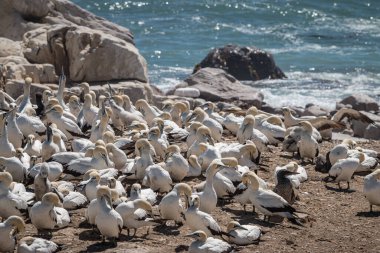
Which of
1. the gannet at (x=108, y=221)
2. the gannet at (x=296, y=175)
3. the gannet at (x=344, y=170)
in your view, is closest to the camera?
the gannet at (x=108, y=221)

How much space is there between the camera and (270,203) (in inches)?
467

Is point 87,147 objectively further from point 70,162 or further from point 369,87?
point 369,87

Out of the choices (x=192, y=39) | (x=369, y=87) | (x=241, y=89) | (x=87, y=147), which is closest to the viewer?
(x=87, y=147)

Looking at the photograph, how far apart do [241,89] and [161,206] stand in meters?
14.1

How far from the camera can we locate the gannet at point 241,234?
1087 centimetres

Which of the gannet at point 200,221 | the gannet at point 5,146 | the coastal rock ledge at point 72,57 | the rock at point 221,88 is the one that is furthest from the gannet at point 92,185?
the rock at point 221,88

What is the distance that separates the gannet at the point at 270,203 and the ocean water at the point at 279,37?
1557cm

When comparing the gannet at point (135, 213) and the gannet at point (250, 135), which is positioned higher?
the gannet at point (135, 213)

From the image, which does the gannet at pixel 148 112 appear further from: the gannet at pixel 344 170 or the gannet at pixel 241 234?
the gannet at pixel 241 234

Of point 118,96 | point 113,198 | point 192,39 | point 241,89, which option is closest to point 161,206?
point 113,198

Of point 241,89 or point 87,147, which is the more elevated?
point 87,147

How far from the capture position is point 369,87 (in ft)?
102

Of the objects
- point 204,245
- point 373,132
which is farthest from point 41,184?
point 373,132

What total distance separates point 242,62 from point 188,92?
24.4 ft
